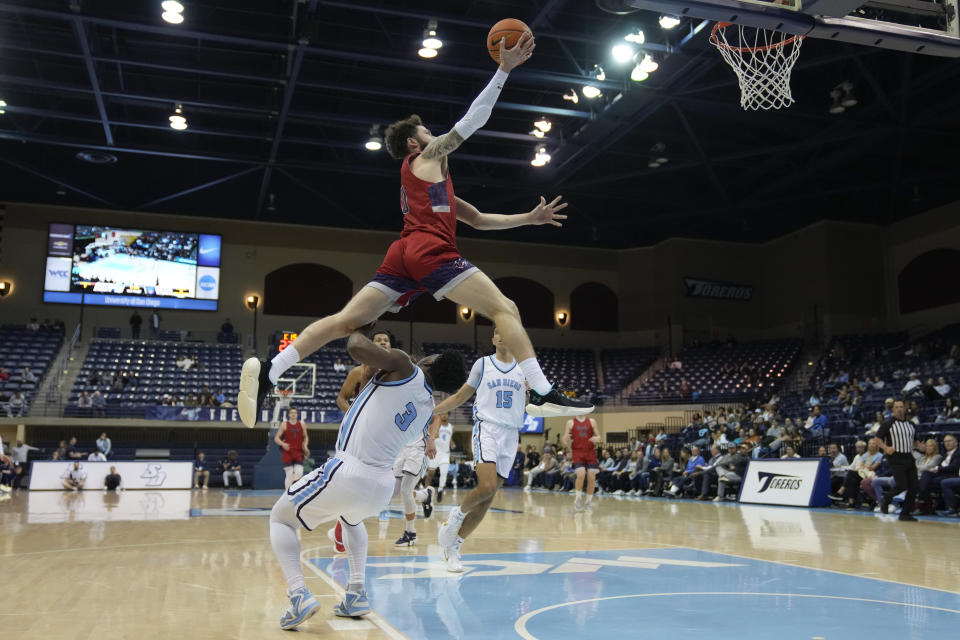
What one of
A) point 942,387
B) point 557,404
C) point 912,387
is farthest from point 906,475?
point 557,404

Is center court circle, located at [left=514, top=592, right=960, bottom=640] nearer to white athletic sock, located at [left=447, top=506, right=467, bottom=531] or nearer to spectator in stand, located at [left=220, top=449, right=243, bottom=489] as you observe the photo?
white athletic sock, located at [left=447, top=506, right=467, bottom=531]

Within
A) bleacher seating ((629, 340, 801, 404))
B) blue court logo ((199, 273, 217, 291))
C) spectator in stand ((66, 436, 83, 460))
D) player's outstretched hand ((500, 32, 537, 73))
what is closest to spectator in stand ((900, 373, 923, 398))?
bleacher seating ((629, 340, 801, 404))

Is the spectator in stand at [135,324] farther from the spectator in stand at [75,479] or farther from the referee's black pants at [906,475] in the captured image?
the referee's black pants at [906,475]

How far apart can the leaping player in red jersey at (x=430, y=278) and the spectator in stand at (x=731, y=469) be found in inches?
546

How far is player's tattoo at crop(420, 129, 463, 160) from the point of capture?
4.68 meters

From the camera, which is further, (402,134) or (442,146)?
(402,134)

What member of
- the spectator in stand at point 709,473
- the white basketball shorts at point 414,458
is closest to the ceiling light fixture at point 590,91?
the spectator in stand at point 709,473

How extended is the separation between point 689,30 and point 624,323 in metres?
19.9

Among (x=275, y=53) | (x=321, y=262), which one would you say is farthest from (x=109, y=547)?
(x=321, y=262)

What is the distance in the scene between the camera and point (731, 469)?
17.9 meters

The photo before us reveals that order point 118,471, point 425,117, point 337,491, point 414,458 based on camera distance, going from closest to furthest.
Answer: point 337,491 → point 414,458 → point 118,471 → point 425,117

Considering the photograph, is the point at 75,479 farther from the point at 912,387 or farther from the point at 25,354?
the point at 912,387

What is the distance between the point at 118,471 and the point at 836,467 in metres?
17.5

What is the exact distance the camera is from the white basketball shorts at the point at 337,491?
4.30 metres
